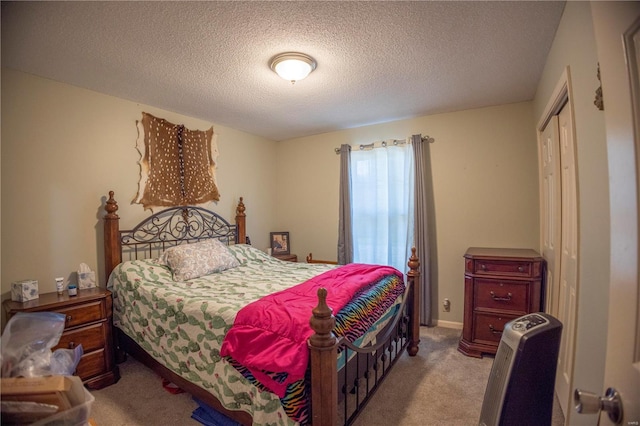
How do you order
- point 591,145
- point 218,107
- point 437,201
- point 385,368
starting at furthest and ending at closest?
point 437,201 → point 218,107 → point 385,368 → point 591,145

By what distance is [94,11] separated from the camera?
1.59 meters

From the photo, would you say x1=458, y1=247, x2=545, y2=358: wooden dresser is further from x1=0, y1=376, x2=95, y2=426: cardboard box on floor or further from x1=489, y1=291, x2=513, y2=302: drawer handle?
x1=0, y1=376, x2=95, y2=426: cardboard box on floor

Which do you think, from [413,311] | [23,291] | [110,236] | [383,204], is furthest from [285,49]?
[23,291]

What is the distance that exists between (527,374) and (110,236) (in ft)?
10.1

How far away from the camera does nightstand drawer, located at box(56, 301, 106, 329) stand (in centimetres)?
209

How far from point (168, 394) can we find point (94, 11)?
2.55 meters

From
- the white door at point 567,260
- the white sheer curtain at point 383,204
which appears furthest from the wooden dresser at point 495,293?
the white sheer curtain at point 383,204

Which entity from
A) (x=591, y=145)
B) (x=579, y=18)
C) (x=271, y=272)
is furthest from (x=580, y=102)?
(x=271, y=272)

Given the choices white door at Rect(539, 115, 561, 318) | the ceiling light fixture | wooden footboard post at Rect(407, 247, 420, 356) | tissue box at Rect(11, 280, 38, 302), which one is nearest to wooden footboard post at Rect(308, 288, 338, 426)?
wooden footboard post at Rect(407, 247, 420, 356)

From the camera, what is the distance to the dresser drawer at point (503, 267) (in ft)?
8.23

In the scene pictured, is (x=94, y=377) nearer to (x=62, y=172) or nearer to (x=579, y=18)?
(x=62, y=172)

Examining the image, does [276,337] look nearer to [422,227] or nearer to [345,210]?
[422,227]

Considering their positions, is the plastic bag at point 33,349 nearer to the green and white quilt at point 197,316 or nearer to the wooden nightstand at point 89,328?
the green and white quilt at point 197,316

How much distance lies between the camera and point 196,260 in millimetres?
2717
